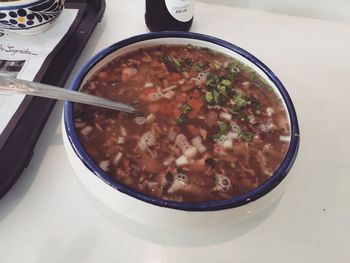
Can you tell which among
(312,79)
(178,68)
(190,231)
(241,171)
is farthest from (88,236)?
(312,79)

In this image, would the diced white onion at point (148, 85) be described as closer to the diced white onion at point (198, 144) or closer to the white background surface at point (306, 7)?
the diced white onion at point (198, 144)

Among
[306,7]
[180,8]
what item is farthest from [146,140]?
[306,7]

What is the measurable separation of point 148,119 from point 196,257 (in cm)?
27

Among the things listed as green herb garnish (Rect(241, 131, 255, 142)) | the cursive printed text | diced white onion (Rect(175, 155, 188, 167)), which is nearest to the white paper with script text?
the cursive printed text

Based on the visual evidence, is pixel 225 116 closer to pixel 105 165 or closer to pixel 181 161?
pixel 181 161

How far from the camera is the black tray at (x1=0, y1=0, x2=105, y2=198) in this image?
2.35 feet

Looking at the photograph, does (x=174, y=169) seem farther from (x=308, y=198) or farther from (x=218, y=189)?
(x=308, y=198)

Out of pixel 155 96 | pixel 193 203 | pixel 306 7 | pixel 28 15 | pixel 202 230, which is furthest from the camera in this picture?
pixel 306 7

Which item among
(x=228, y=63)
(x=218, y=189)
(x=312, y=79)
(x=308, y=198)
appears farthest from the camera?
(x=312, y=79)

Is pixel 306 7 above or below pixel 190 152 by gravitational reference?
above

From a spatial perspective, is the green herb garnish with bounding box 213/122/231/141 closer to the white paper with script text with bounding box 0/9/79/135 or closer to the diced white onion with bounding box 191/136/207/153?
the diced white onion with bounding box 191/136/207/153

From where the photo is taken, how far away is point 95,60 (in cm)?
77

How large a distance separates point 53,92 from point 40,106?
16 centimetres

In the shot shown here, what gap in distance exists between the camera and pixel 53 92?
674mm
